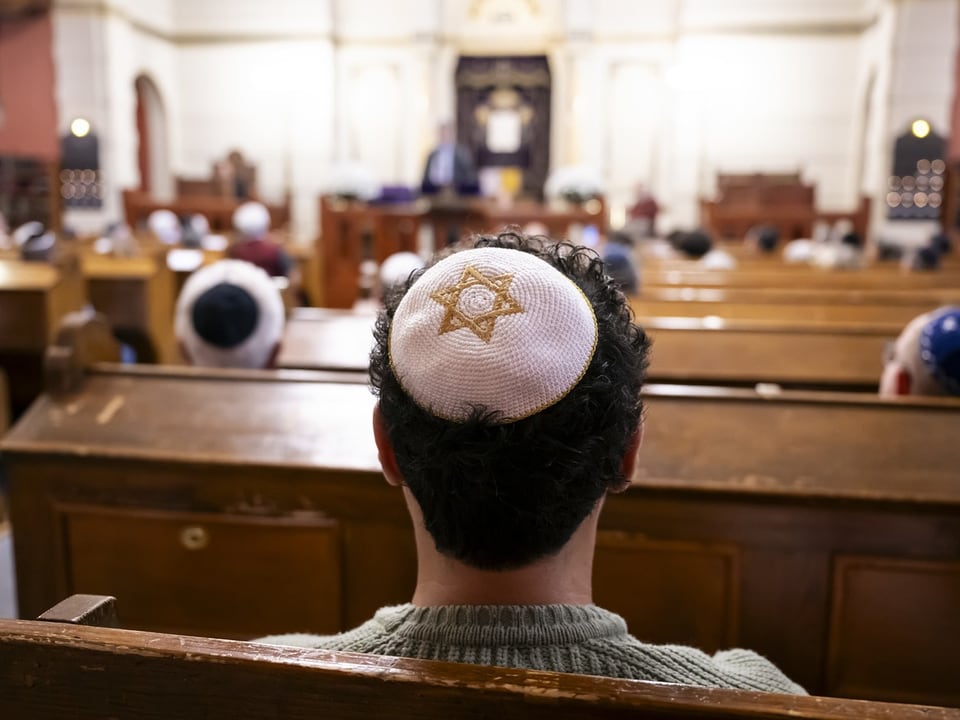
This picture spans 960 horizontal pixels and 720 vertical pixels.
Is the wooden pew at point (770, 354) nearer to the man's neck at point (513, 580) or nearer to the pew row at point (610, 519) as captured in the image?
the pew row at point (610, 519)

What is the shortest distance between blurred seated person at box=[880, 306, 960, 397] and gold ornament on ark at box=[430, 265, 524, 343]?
1.36 meters

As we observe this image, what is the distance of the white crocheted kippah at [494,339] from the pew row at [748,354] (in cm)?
191

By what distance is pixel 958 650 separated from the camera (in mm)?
1612

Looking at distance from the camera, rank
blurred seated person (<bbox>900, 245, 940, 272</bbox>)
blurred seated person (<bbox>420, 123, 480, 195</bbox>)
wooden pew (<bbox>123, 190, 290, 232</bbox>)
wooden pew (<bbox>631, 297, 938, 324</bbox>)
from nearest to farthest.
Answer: wooden pew (<bbox>631, 297, 938, 324</bbox>)
blurred seated person (<bbox>900, 245, 940, 272</bbox>)
blurred seated person (<bbox>420, 123, 480, 195</bbox>)
wooden pew (<bbox>123, 190, 290, 232</bbox>)

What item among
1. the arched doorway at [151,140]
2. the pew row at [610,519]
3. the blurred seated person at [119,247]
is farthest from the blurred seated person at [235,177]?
the pew row at [610,519]

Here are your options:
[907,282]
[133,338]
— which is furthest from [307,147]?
[907,282]

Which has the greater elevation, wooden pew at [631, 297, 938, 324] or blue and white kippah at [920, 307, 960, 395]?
blue and white kippah at [920, 307, 960, 395]

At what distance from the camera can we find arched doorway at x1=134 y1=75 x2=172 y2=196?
43.8 feet

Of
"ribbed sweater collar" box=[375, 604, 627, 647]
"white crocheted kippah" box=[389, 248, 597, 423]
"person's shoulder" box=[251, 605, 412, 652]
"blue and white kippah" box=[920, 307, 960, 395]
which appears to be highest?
"white crocheted kippah" box=[389, 248, 597, 423]

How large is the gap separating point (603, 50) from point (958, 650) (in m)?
12.4

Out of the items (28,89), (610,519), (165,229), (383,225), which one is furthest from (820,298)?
(28,89)

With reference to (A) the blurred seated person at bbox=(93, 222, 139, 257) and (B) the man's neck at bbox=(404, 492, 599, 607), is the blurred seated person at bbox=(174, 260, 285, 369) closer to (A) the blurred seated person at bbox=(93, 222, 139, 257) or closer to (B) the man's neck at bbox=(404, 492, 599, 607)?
(B) the man's neck at bbox=(404, 492, 599, 607)

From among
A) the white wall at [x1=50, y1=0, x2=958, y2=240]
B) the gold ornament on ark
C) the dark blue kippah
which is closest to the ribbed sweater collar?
the gold ornament on ark

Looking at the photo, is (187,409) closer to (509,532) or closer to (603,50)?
(509,532)
